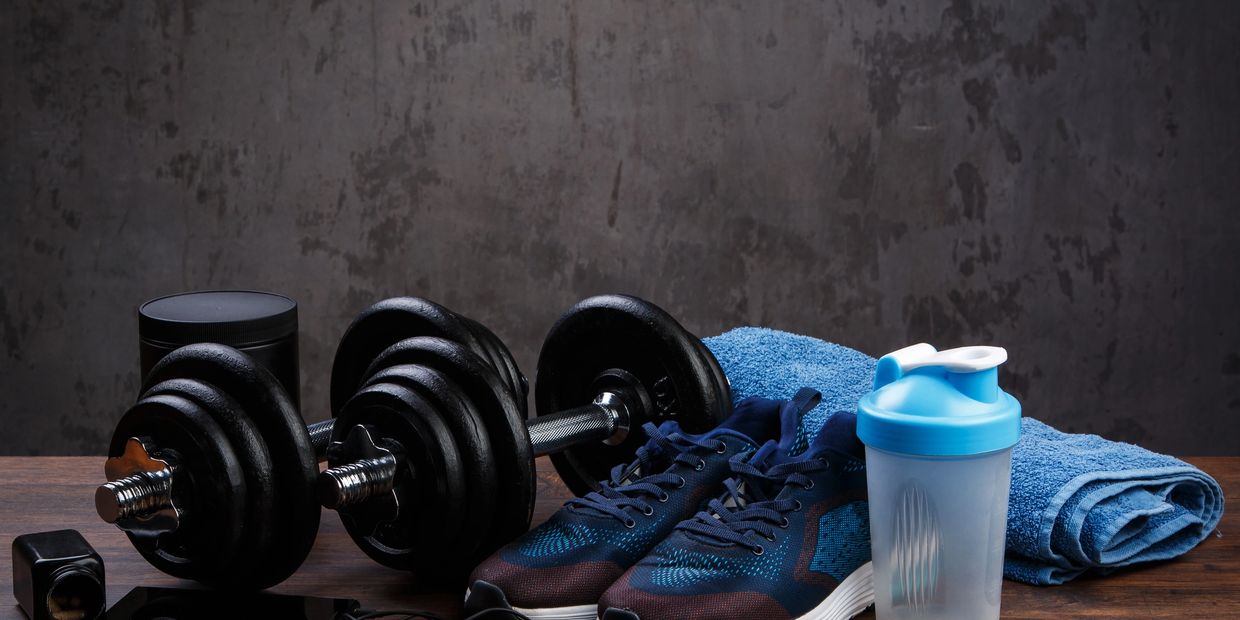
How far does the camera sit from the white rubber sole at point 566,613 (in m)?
0.89

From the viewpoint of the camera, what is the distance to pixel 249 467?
34.7 inches

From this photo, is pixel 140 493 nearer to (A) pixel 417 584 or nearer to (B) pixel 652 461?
(A) pixel 417 584

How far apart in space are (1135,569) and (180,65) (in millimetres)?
2066

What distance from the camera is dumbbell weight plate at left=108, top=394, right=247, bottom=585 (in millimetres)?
877

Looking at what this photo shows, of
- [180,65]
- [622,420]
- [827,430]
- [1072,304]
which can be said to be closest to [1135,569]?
[827,430]

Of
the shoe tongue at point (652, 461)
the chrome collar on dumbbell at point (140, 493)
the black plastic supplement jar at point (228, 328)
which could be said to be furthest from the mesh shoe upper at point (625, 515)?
the black plastic supplement jar at point (228, 328)

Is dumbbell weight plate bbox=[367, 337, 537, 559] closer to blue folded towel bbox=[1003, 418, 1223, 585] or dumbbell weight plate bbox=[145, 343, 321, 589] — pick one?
dumbbell weight plate bbox=[145, 343, 321, 589]

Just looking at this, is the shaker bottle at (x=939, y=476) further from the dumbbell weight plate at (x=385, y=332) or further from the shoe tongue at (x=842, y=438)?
the dumbbell weight plate at (x=385, y=332)

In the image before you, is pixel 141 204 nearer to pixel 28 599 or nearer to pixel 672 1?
pixel 672 1

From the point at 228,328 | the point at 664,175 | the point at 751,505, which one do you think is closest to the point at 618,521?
the point at 751,505

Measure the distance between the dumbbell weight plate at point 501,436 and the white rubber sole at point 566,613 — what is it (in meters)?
0.07

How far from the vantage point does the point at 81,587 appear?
0.91 meters

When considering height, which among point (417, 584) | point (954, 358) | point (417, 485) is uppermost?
point (954, 358)

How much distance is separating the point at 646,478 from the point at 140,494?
1.38ft
